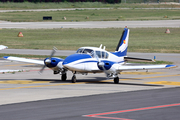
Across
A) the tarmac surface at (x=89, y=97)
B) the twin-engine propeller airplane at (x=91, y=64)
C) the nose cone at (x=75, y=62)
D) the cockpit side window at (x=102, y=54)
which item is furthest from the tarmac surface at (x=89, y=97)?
the cockpit side window at (x=102, y=54)

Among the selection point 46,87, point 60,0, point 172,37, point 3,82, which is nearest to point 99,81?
point 46,87

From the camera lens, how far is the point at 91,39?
2571 inches

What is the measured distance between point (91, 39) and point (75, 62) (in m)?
40.9

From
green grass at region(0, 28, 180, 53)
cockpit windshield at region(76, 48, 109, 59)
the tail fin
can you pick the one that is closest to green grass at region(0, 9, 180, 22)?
green grass at region(0, 28, 180, 53)

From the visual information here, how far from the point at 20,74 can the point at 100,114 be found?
16626 mm

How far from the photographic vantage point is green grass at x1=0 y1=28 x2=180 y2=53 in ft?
182

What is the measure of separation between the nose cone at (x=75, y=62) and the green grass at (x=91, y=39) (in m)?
26.7

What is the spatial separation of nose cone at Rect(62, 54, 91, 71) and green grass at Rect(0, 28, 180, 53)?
26708 millimetres

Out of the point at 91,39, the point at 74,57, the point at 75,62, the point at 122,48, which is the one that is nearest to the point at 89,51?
the point at 74,57

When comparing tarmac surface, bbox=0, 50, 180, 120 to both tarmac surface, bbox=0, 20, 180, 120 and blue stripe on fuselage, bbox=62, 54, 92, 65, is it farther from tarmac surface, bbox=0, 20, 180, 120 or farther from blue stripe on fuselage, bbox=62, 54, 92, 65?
blue stripe on fuselage, bbox=62, 54, 92, 65

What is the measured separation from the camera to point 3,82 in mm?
26359

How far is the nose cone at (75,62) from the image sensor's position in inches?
963

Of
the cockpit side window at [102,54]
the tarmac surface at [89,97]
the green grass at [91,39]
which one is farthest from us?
the green grass at [91,39]

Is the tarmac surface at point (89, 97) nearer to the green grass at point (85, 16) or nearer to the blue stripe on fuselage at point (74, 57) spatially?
the blue stripe on fuselage at point (74, 57)
